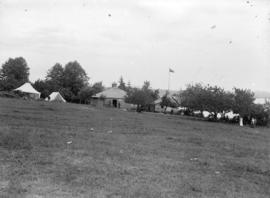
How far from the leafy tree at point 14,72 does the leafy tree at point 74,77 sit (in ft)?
40.8

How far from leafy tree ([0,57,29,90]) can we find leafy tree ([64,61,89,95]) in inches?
489

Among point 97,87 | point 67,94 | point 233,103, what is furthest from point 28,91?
point 233,103

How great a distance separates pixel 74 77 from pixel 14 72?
17.8m

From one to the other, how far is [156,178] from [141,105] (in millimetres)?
65569

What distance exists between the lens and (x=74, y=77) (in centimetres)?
11431

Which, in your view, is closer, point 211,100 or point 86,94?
point 211,100

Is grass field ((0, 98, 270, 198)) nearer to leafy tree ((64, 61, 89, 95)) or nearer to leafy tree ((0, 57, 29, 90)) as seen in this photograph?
leafy tree ((64, 61, 89, 95))

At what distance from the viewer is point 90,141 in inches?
558

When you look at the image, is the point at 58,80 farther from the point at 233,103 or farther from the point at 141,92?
the point at 233,103

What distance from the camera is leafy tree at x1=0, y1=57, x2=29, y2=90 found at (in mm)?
109625

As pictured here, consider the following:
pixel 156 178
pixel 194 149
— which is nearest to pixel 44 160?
pixel 156 178

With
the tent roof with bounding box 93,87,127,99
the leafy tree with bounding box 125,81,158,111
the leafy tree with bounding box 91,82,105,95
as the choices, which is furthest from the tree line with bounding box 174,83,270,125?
the leafy tree with bounding box 91,82,105,95

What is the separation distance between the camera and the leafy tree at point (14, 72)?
360ft

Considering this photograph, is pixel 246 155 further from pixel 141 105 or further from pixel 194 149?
pixel 141 105
